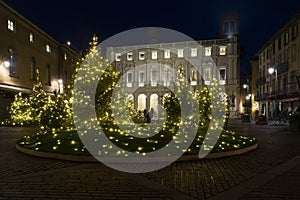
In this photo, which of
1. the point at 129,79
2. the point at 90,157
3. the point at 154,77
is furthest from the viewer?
the point at 129,79

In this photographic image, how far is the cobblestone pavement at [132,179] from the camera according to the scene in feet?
17.0

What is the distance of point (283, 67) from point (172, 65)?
739 inches

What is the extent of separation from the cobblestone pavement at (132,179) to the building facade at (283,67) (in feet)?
72.8

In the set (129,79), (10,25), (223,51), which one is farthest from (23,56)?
(223,51)

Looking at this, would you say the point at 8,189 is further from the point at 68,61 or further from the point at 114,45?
the point at 114,45

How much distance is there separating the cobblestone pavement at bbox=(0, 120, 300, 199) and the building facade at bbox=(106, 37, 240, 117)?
35.1 meters

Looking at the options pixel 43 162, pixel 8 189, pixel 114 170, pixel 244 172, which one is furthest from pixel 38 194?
pixel 244 172

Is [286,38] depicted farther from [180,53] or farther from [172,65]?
[172,65]

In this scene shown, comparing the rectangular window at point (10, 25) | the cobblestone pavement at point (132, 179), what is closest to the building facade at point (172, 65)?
the rectangular window at point (10, 25)

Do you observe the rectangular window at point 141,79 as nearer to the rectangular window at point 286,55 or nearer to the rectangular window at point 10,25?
the rectangular window at point 286,55

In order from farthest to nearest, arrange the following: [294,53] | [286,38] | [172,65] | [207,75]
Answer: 1. [172,65]
2. [207,75]
3. [286,38]
4. [294,53]

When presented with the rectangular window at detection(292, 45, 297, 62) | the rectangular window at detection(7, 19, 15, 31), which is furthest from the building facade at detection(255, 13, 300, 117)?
the rectangular window at detection(7, 19, 15, 31)

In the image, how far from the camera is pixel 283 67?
35.3 m

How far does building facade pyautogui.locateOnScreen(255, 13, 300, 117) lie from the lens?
31.2 meters
